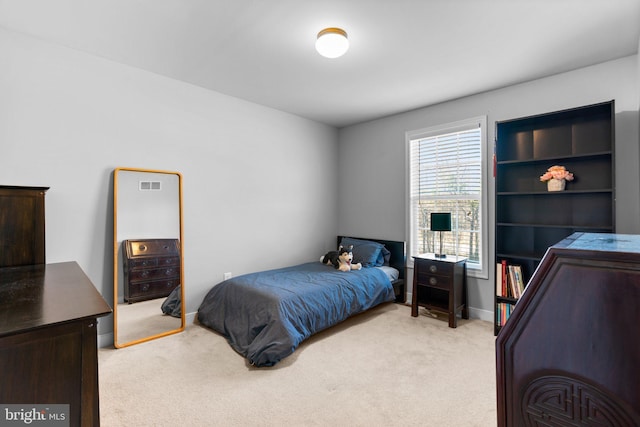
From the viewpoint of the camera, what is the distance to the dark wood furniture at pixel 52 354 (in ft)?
2.94

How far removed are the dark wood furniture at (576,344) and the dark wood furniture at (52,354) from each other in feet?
3.84

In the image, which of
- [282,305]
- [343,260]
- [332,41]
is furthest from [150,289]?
A: [332,41]

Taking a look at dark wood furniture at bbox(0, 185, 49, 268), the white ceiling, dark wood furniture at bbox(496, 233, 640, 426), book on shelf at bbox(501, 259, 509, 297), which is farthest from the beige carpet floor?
the white ceiling

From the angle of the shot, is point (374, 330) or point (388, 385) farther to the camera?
point (374, 330)

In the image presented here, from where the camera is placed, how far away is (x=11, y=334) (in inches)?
34.4

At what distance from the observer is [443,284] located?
135 inches

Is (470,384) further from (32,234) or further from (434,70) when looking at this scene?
(32,234)

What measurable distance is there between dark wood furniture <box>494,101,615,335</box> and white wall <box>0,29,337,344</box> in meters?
2.47

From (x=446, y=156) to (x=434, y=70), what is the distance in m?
1.20

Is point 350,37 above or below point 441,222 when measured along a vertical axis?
above

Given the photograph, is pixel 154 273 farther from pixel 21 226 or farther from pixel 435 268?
pixel 435 268

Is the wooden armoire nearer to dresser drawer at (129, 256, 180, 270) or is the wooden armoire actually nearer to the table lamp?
dresser drawer at (129, 256, 180, 270)

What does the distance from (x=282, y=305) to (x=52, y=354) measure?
1.89 m

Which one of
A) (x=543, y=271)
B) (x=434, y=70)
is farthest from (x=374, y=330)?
(x=543, y=271)
